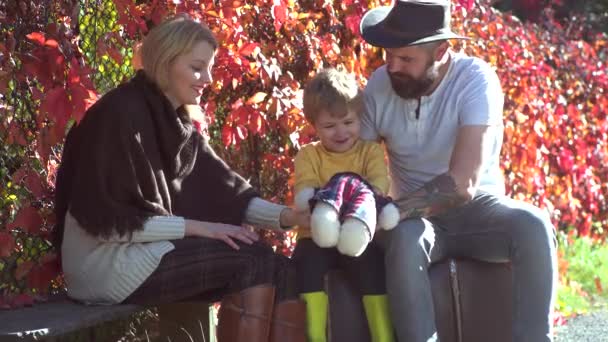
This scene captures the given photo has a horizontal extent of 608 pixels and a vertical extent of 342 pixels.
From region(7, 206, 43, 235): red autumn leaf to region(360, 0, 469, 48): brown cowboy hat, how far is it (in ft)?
4.45

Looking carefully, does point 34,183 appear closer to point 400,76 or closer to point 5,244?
point 5,244

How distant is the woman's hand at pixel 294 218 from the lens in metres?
4.46

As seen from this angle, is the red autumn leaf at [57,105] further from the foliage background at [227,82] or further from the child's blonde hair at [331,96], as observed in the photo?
the child's blonde hair at [331,96]

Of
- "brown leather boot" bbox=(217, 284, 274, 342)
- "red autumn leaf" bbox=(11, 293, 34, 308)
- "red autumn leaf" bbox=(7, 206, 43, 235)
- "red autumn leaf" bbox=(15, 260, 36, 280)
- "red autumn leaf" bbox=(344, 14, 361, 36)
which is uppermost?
"red autumn leaf" bbox=(344, 14, 361, 36)

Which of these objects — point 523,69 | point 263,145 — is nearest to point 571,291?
point 523,69

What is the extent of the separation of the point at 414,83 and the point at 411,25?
21 centimetres

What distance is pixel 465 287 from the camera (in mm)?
4621

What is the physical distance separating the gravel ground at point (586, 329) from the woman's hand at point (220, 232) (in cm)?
246

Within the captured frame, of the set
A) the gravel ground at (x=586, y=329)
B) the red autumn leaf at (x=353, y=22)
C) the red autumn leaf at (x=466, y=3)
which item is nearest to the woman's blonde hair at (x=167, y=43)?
the red autumn leaf at (x=353, y=22)

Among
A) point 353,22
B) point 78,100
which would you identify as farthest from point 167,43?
point 353,22

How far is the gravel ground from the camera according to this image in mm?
6352

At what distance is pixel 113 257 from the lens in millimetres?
4242

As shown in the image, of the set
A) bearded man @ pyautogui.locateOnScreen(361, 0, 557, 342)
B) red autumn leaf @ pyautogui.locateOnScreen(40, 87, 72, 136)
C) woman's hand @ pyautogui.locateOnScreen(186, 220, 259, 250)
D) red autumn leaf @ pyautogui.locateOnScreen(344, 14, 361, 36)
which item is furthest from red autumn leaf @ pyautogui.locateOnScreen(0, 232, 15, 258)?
red autumn leaf @ pyautogui.locateOnScreen(344, 14, 361, 36)

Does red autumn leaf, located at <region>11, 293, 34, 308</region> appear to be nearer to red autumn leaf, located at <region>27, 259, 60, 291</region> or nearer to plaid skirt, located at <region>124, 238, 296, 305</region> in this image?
red autumn leaf, located at <region>27, 259, 60, 291</region>
